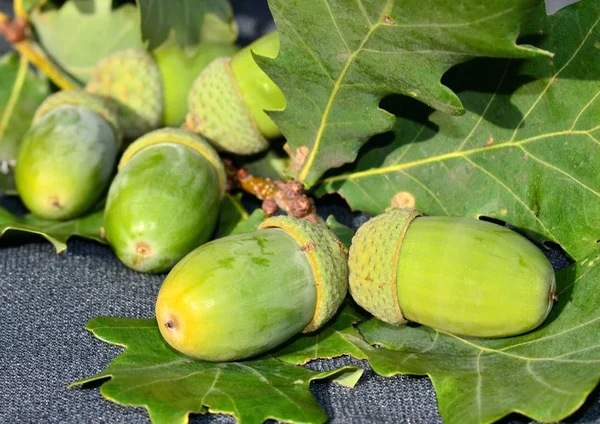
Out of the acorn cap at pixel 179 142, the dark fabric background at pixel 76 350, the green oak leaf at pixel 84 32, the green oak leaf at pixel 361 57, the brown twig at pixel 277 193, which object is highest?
the green oak leaf at pixel 361 57

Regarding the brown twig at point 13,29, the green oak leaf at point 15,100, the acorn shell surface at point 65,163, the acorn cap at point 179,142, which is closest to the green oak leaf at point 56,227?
the acorn shell surface at point 65,163

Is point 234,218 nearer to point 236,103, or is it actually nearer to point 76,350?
point 236,103

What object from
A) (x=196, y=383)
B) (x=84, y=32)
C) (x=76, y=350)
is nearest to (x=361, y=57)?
(x=196, y=383)

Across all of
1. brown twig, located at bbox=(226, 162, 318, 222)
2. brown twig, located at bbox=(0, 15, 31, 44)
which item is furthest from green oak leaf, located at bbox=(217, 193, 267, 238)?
brown twig, located at bbox=(0, 15, 31, 44)

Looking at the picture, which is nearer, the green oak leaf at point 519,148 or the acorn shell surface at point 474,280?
the acorn shell surface at point 474,280

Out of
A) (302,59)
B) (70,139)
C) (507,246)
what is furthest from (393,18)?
(70,139)

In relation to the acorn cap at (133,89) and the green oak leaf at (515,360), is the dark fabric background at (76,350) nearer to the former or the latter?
the green oak leaf at (515,360)
